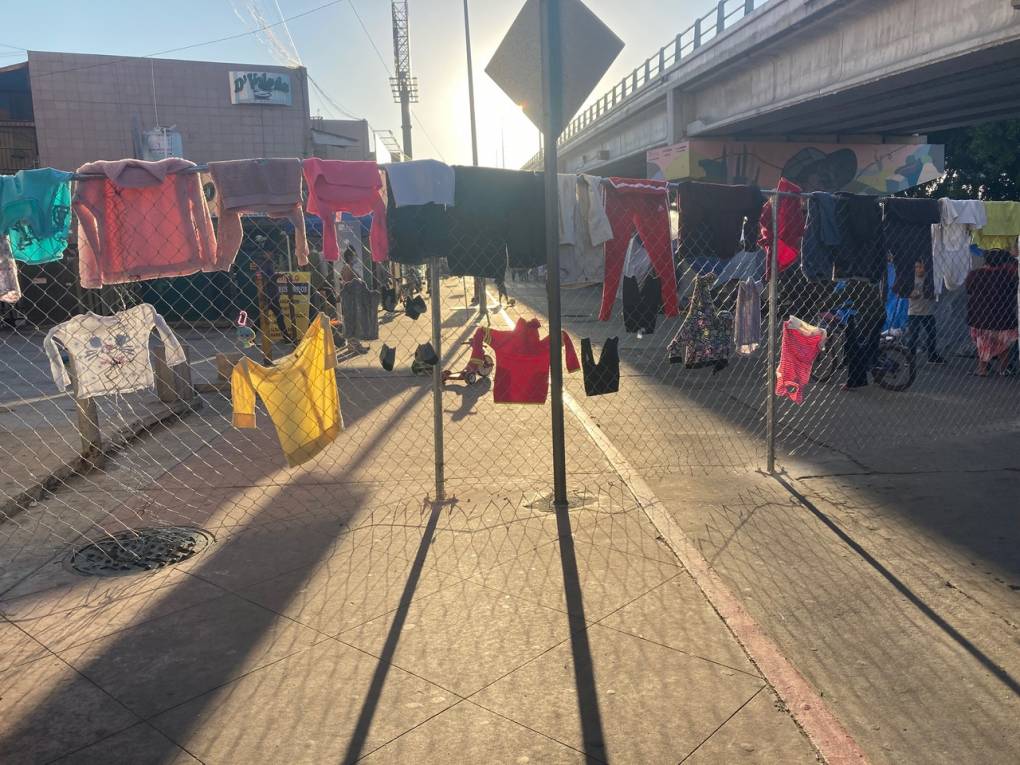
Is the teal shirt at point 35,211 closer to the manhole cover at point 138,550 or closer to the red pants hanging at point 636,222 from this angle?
the manhole cover at point 138,550

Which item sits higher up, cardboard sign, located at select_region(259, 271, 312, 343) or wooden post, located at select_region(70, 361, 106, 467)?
cardboard sign, located at select_region(259, 271, 312, 343)

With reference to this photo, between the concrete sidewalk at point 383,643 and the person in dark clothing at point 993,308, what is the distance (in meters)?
7.51

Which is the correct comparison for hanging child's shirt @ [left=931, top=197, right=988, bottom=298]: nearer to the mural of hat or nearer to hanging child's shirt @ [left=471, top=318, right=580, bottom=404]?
hanging child's shirt @ [left=471, top=318, right=580, bottom=404]

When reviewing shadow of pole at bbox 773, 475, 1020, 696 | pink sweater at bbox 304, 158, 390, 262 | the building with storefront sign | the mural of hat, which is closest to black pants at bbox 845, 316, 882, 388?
shadow of pole at bbox 773, 475, 1020, 696

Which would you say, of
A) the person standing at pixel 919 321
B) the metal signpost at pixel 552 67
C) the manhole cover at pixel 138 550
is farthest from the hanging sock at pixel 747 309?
the manhole cover at pixel 138 550

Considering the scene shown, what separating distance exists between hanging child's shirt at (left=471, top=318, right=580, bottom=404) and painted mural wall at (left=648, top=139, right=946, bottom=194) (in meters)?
20.7

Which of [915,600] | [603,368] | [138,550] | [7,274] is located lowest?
[915,600]

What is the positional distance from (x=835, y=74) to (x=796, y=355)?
11.8m

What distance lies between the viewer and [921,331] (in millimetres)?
12352

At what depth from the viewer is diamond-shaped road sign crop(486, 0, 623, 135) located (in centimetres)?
544

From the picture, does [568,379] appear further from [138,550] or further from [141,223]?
[141,223]

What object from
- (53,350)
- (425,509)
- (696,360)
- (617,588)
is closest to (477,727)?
(617,588)

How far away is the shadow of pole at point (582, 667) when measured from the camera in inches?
128

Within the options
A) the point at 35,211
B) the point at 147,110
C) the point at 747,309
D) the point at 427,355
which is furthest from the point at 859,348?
the point at 147,110
